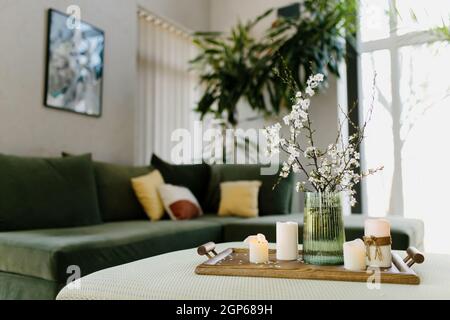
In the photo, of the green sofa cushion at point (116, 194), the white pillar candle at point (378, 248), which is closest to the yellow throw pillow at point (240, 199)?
the green sofa cushion at point (116, 194)

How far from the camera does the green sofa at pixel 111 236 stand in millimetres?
1728

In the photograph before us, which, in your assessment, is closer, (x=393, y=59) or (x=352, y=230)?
(x=352, y=230)

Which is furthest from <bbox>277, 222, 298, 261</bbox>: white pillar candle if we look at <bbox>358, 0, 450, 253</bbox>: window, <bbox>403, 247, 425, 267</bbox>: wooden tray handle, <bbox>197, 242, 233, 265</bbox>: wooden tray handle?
<bbox>358, 0, 450, 253</bbox>: window

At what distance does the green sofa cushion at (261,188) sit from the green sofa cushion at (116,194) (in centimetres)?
66

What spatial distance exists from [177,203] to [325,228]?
178 cm

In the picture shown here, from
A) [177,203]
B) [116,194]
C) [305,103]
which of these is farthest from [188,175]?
[305,103]

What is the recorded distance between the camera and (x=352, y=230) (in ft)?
7.64

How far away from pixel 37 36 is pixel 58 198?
3.94 ft

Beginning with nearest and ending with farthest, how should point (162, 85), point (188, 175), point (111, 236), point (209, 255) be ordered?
point (209, 255), point (111, 236), point (188, 175), point (162, 85)

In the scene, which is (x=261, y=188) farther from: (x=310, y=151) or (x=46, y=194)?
(x=310, y=151)

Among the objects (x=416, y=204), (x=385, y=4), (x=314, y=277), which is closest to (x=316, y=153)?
(x=314, y=277)

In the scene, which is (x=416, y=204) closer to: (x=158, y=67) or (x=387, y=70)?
(x=387, y=70)

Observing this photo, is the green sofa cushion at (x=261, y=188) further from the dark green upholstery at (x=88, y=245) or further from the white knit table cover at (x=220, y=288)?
the white knit table cover at (x=220, y=288)

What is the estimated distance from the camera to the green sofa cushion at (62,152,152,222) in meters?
2.80
